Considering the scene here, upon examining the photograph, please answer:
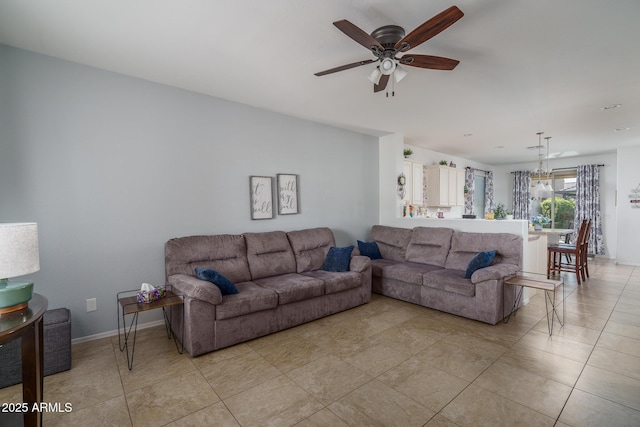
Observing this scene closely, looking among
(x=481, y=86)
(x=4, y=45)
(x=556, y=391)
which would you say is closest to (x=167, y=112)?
(x=4, y=45)

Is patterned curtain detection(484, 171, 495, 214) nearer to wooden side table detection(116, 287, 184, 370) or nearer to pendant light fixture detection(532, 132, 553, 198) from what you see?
pendant light fixture detection(532, 132, 553, 198)

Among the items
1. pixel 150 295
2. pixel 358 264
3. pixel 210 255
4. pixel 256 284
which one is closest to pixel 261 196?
pixel 210 255

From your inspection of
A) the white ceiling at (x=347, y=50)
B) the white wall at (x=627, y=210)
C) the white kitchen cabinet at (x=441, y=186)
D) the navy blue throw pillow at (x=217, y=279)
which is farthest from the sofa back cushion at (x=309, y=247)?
the white wall at (x=627, y=210)

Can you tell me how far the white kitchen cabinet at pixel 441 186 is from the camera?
6.74m

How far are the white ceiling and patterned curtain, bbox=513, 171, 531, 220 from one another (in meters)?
4.60

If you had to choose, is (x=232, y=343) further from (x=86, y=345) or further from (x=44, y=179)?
(x=44, y=179)

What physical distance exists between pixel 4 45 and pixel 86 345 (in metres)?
2.75

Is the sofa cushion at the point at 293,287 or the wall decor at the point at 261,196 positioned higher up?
the wall decor at the point at 261,196

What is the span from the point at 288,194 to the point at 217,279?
5.99 ft

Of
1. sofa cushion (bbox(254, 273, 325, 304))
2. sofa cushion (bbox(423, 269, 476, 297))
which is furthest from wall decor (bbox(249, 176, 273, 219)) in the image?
sofa cushion (bbox(423, 269, 476, 297))

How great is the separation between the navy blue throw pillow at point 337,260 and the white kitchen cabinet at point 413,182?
2.54 metres

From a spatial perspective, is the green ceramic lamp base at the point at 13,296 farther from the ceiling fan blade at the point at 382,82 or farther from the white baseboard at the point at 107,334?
the ceiling fan blade at the point at 382,82

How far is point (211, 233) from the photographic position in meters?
3.72

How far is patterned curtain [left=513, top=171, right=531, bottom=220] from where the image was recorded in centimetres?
879
